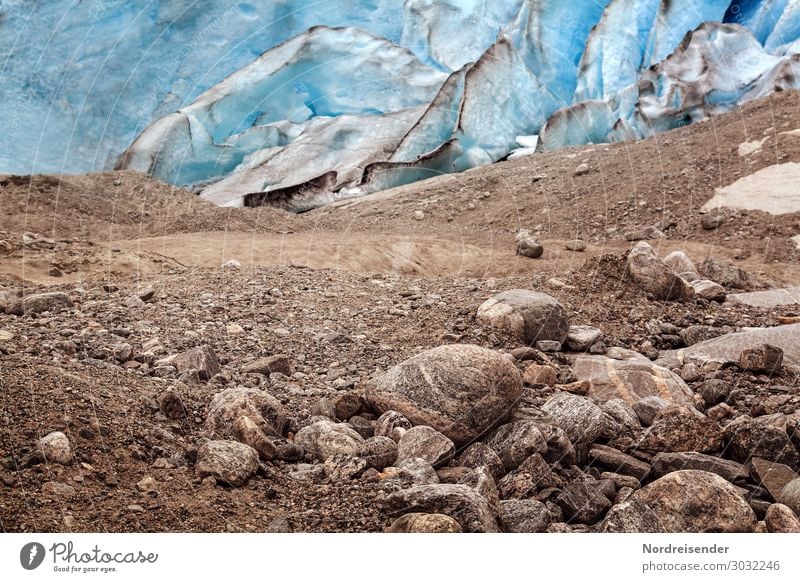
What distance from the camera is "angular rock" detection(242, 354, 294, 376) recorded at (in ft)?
15.9

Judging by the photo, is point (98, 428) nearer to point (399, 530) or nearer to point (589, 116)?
point (399, 530)

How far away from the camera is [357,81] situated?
19078 mm

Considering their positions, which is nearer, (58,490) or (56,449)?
(58,490)

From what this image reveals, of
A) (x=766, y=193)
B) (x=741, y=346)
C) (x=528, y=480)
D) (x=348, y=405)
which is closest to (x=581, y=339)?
(x=741, y=346)

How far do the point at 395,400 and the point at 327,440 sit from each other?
52cm

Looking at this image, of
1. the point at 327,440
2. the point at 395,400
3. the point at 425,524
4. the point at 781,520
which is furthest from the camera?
the point at 395,400

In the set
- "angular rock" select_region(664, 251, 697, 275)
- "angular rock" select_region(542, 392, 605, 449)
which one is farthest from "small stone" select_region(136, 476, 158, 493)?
"angular rock" select_region(664, 251, 697, 275)

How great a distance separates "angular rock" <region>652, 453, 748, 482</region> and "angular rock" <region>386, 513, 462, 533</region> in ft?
4.91

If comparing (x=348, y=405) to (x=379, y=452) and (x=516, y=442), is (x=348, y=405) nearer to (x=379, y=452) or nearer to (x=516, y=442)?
(x=379, y=452)

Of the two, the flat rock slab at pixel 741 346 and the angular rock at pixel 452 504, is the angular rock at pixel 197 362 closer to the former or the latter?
the angular rock at pixel 452 504

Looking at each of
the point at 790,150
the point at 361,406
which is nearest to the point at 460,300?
the point at 361,406

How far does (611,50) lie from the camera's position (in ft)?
70.9

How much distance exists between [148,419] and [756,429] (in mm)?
3105

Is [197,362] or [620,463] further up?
[197,362]
